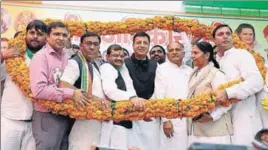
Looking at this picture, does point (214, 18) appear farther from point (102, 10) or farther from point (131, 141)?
point (131, 141)

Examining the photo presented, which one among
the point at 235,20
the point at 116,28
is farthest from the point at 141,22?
the point at 235,20

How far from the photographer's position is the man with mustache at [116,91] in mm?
3131

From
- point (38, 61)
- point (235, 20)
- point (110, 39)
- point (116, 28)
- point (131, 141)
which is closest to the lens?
point (38, 61)

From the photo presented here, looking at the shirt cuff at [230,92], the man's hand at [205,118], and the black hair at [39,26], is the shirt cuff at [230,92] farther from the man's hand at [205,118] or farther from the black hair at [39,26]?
the black hair at [39,26]

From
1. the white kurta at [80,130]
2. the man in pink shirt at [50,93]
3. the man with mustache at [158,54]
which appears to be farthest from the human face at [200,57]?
the man in pink shirt at [50,93]

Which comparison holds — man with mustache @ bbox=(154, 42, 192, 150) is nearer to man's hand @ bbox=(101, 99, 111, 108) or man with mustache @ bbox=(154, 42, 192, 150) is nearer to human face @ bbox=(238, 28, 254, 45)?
man's hand @ bbox=(101, 99, 111, 108)

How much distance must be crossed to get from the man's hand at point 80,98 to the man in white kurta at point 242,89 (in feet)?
3.26

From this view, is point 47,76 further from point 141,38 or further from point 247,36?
point 247,36

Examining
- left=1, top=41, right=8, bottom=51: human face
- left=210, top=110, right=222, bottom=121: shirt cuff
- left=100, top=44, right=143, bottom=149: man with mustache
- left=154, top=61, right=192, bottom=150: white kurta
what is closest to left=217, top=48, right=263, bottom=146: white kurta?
left=210, top=110, right=222, bottom=121: shirt cuff

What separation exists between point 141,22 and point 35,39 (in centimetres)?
93

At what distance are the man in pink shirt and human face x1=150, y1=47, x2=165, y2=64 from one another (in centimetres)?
95

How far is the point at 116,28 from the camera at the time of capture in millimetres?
3645

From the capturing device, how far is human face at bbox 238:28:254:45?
391 centimetres

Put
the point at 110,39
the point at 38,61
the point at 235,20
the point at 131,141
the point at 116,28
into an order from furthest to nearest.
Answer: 1. the point at 235,20
2. the point at 110,39
3. the point at 116,28
4. the point at 131,141
5. the point at 38,61
